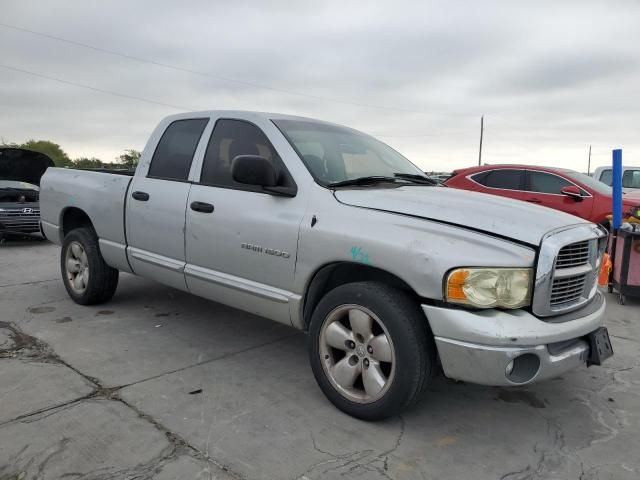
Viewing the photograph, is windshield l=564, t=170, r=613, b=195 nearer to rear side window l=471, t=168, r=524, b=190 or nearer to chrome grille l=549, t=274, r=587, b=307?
rear side window l=471, t=168, r=524, b=190

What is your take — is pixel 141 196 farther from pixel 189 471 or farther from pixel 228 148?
pixel 189 471

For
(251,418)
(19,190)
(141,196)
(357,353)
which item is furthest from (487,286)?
(19,190)

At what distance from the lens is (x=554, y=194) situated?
28.3ft

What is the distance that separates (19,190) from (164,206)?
287 inches

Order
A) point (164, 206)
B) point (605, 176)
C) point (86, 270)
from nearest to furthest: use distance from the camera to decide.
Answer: point (164, 206)
point (86, 270)
point (605, 176)

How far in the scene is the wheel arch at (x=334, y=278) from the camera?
9.92ft

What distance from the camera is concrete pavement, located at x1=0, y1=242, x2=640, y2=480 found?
2.57 metres

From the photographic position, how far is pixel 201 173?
4012 millimetres

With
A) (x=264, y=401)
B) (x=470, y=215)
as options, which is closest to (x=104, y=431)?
(x=264, y=401)

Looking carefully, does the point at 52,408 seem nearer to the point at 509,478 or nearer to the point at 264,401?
the point at 264,401

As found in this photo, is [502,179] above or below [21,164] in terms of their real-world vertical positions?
below

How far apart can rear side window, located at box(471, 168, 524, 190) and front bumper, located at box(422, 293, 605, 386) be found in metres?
6.84

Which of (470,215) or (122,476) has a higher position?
(470,215)

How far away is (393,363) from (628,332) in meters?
3.29
